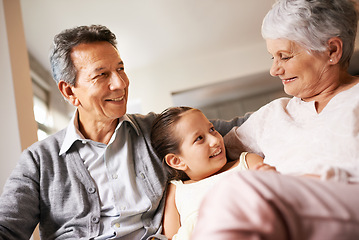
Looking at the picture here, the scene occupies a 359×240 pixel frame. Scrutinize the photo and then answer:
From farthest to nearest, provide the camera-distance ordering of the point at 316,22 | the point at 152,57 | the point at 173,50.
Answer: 1. the point at 152,57
2. the point at 173,50
3. the point at 316,22

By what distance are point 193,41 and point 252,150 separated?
16.0ft

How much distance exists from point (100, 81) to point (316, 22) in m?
0.89

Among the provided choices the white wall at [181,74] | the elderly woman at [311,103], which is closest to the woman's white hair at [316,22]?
the elderly woman at [311,103]

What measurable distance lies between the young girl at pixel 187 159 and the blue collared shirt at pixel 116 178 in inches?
4.6

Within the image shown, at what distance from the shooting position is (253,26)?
5.85m

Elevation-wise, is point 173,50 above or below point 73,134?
below

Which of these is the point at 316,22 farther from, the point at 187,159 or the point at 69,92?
the point at 69,92

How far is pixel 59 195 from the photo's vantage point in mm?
1344

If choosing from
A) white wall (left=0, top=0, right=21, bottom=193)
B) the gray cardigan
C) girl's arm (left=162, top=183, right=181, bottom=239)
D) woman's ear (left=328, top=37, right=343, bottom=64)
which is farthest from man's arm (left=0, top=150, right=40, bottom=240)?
woman's ear (left=328, top=37, right=343, bottom=64)

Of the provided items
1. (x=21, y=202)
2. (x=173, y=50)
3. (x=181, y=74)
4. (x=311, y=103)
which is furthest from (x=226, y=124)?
(x=181, y=74)

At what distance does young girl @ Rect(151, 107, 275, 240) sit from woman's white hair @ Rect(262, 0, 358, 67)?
0.46 m

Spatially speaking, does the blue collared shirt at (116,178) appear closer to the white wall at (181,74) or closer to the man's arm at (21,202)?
the man's arm at (21,202)

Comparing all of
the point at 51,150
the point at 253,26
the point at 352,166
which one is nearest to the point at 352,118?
the point at 352,166

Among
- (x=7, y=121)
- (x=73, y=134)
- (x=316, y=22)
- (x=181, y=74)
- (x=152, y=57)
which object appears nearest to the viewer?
(x=316, y=22)
